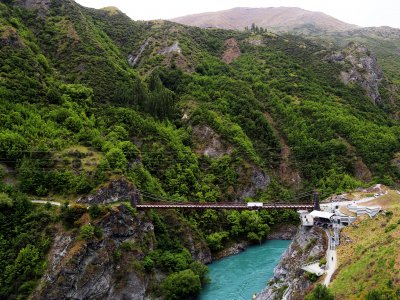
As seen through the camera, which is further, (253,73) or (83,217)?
(253,73)

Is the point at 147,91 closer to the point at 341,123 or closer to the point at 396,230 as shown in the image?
the point at 341,123

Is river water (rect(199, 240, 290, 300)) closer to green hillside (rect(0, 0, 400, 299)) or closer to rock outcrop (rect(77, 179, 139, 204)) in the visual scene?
green hillside (rect(0, 0, 400, 299))

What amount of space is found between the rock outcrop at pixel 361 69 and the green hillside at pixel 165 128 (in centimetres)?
280

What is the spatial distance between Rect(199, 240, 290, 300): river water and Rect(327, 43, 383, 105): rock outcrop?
61.6 meters

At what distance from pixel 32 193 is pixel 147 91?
1599 inches

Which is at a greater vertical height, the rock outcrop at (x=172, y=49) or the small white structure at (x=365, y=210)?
the rock outcrop at (x=172, y=49)

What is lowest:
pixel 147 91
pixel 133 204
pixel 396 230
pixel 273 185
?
pixel 273 185

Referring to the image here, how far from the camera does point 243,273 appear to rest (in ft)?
194

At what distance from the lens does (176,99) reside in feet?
321

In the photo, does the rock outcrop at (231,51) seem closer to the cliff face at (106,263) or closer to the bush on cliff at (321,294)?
the cliff face at (106,263)

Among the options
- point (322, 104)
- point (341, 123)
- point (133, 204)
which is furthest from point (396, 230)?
point (322, 104)

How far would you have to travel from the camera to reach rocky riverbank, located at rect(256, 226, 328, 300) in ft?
134

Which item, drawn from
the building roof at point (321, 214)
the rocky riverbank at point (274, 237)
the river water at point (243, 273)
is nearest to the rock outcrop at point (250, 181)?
the rocky riverbank at point (274, 237)

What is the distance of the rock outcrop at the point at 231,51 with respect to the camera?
412 feet
